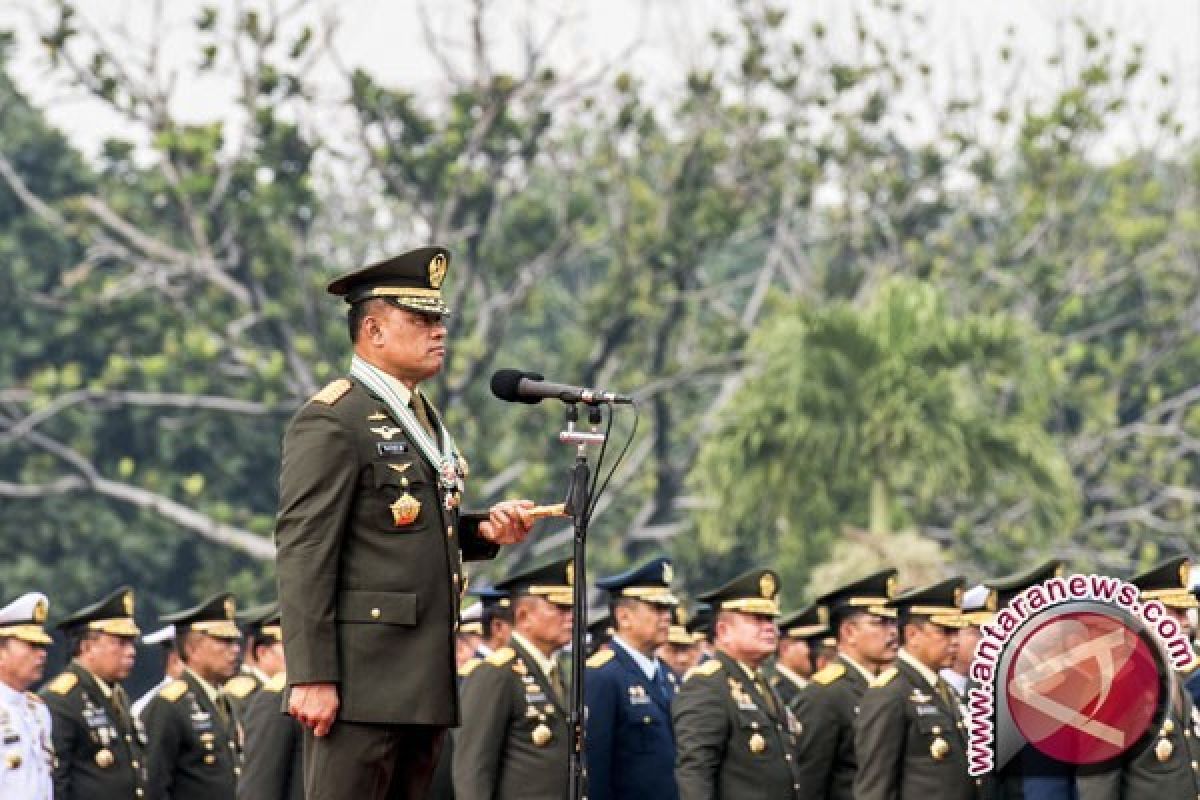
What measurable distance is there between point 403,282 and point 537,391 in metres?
0.44

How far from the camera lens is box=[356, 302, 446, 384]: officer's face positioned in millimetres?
6188

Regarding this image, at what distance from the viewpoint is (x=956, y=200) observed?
35344 mm

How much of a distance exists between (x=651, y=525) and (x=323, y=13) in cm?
853

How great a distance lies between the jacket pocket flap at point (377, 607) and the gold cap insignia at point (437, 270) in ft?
2.63

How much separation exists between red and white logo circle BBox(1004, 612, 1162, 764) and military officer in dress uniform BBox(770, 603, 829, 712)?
3418 mm

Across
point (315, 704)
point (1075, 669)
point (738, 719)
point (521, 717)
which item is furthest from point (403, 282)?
point (738, 719)

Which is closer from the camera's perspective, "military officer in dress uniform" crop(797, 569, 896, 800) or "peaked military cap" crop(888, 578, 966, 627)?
"peaked military cap" crop(888, 578, 966, 627)

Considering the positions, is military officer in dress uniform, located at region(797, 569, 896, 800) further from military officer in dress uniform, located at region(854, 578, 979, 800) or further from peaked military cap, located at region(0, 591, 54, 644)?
peaked military cap, located at region(0, 591, 54, 644)

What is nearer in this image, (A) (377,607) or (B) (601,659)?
(A) (377,607)

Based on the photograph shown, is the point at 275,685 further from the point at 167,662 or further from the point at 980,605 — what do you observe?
the point at 980,605

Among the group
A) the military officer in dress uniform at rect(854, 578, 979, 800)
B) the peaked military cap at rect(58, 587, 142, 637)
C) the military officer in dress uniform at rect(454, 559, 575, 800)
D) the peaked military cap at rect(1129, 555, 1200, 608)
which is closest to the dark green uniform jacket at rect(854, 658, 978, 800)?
the military officer in dress uniform at rect(854, 578, 979, 800)

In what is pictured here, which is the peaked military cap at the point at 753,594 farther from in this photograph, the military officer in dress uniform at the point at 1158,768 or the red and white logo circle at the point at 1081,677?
the military officer in dress uniform at the point at 1158,768

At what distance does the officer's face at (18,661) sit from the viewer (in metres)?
11.2

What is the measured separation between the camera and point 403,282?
620cm
